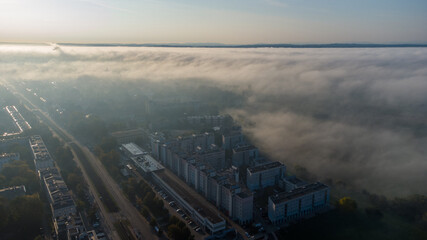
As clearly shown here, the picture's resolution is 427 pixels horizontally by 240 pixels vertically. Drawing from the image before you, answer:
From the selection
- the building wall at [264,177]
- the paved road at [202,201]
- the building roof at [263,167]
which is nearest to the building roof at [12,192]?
the paved road at [202,201]

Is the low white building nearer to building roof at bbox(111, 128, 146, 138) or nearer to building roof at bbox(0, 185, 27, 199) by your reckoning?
building roof at bbox(0, 185, 27, 199)

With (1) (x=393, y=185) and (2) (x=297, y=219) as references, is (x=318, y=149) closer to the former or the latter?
(1) (x=393, y=185)

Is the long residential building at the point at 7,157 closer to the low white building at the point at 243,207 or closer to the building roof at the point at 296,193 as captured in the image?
the low white building at the point at 243,207

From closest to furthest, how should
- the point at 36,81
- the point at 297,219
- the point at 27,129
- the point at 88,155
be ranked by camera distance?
1. the point at 297,219
2. the point at 88,155
3. the point at 27,129
4. the point at 36,81

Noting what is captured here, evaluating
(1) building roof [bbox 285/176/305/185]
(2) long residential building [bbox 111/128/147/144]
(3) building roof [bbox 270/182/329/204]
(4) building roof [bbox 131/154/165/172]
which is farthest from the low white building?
(2) long residential building [bbox 111/128/147/144]

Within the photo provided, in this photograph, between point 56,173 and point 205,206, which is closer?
point 205,206

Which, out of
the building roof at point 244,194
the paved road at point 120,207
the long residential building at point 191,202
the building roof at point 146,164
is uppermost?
the building roof at point 244,194

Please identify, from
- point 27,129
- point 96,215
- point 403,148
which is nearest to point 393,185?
point 403,148
